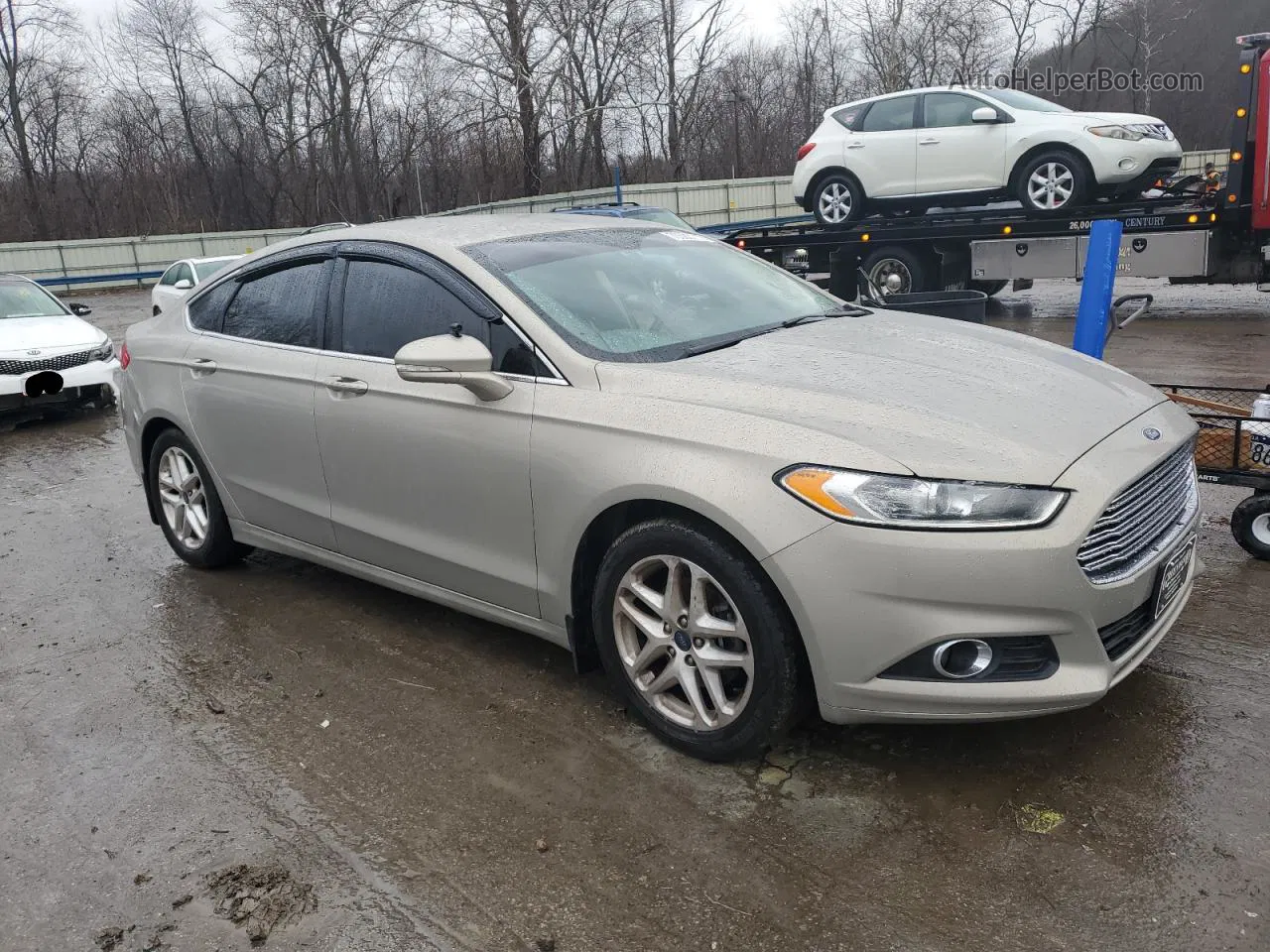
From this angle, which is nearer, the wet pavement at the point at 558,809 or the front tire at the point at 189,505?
the wet pavement at the point at 558,809

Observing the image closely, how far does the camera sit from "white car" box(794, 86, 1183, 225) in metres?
11.5

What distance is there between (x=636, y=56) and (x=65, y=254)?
20453mm

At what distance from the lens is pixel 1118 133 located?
37.4 feet

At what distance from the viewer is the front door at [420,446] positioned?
11.4 feet

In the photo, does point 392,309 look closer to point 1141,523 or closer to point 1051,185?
point 1141,523

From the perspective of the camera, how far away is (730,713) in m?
3.01

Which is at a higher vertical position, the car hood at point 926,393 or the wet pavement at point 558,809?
the car hood at point 926,393

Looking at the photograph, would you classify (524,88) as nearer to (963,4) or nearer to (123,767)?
(963,4)

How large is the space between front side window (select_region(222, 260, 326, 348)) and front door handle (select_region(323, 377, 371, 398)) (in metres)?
0.26

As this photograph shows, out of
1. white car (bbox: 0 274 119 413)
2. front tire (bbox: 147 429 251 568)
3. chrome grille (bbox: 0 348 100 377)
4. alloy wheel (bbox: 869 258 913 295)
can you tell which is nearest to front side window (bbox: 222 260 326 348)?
front tire (bbox: 147 429 251 568)

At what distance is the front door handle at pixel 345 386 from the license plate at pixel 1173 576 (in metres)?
2.80

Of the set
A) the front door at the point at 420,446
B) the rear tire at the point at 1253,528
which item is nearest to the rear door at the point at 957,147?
the rear tire at the point at 1253,528

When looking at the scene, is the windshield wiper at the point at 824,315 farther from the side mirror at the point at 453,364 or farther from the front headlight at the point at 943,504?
the front headlight at the point at 943,504

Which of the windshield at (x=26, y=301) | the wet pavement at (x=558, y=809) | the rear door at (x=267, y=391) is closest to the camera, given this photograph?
the wet pavement at (x=558, y=809)
